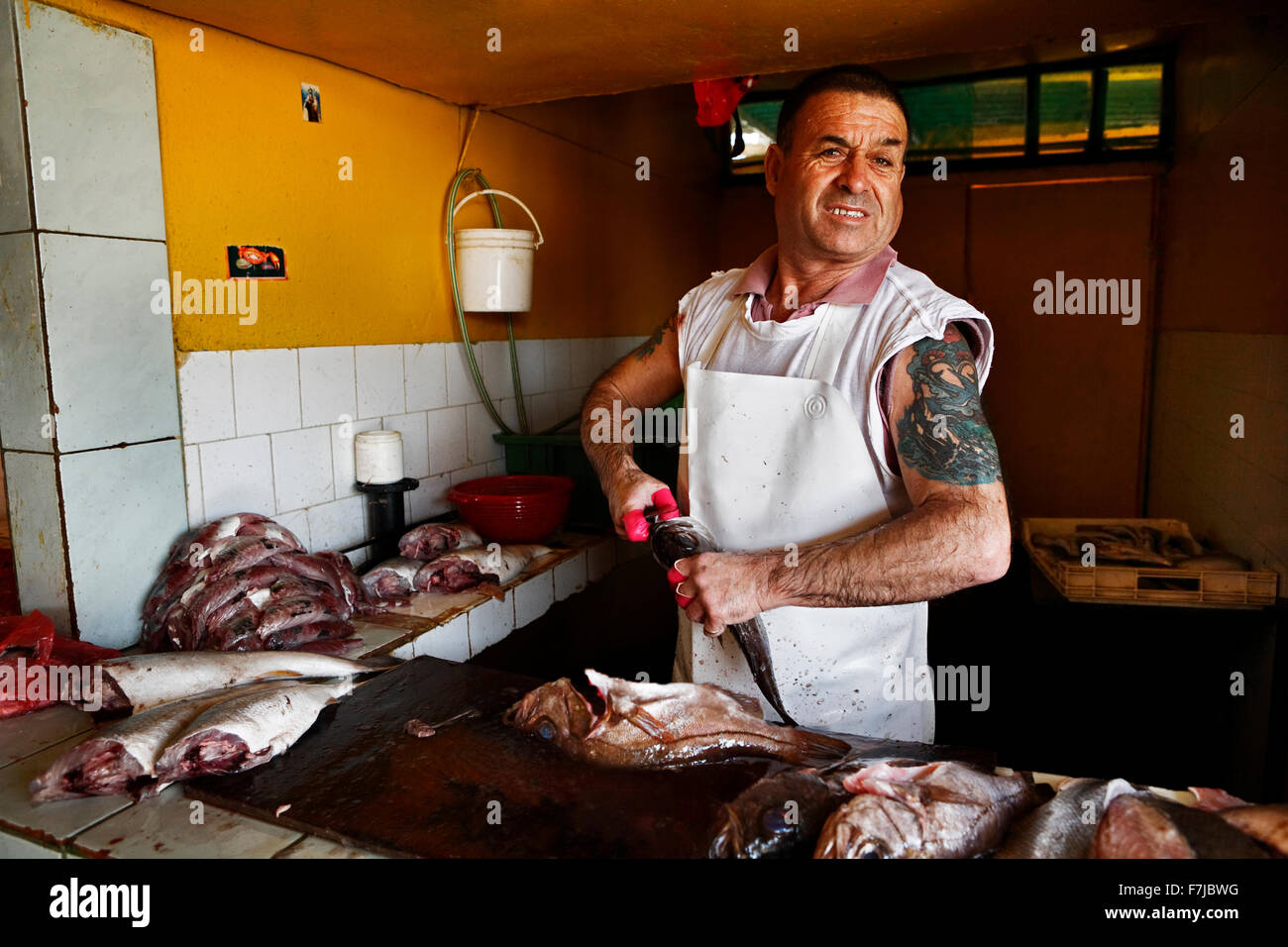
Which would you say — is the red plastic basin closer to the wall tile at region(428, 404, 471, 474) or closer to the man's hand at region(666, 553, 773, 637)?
the wall tile at region(428, 404, 471, 474)

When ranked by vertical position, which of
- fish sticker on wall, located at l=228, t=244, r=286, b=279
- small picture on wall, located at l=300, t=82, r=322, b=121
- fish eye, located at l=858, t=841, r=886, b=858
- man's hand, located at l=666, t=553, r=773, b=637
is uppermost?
small picture on wall, located at l=300, t=82, r=322, b=121

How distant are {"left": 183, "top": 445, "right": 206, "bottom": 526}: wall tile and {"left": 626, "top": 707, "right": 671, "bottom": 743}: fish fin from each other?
187 cm

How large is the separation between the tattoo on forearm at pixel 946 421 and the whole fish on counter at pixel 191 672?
4.98ft

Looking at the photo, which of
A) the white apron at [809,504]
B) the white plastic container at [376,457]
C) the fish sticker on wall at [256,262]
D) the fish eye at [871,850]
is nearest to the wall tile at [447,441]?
the white plastic container at [376,457]

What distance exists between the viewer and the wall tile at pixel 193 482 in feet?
9.43

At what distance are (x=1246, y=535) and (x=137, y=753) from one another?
406 cm

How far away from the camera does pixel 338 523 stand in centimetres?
350

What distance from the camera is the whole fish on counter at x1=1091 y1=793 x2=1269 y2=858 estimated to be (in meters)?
1.23

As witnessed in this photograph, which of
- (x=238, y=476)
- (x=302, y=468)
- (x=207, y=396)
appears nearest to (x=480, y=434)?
(x=302, y=468)

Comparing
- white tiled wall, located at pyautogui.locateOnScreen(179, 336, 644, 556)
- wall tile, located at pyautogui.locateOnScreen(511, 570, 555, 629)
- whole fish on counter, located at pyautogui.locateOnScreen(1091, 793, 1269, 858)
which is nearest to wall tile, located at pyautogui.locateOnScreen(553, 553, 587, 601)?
wall tile, located at pyautogui.locateOnScreen(511, 570, 555, 629)
